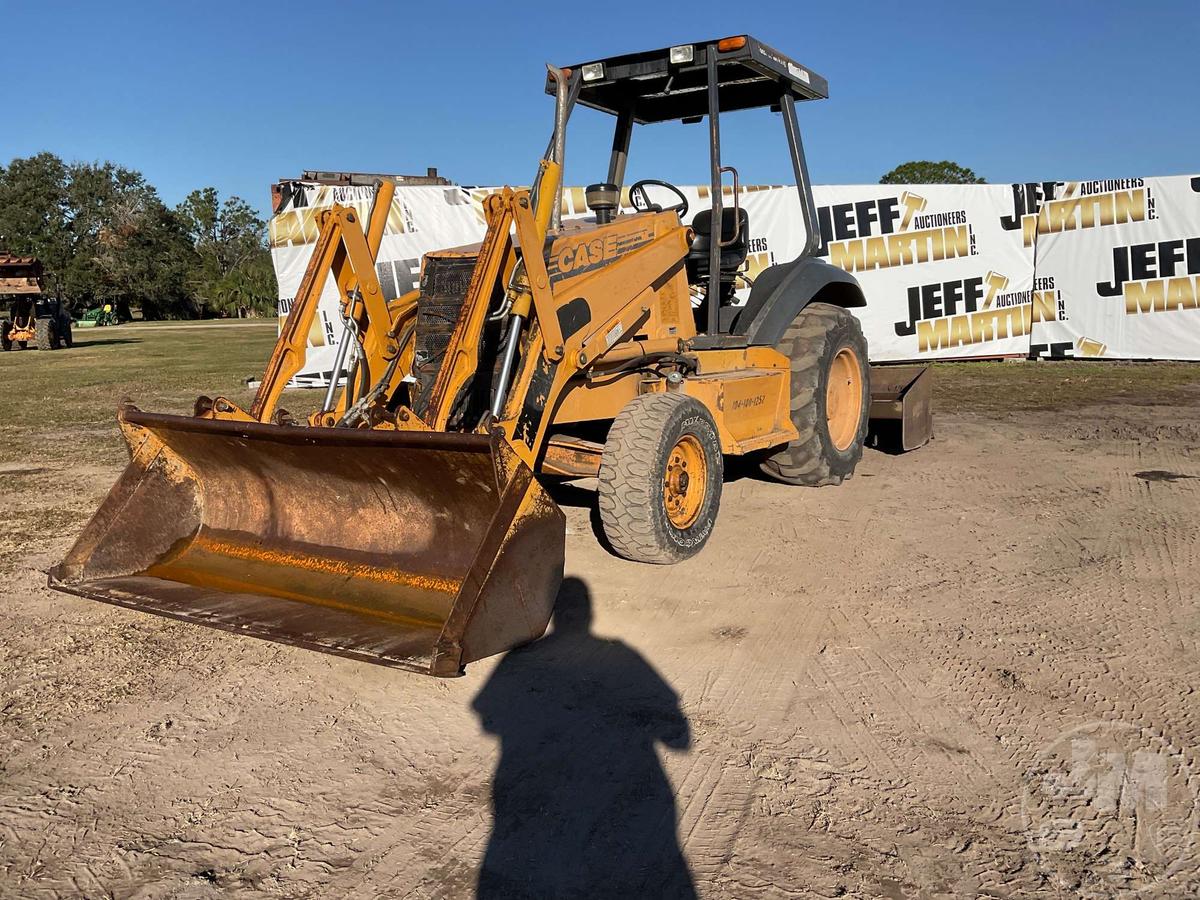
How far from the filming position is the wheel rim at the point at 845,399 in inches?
295

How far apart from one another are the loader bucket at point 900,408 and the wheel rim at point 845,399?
410 mm

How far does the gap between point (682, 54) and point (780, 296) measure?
171cm

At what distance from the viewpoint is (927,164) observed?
222 feet

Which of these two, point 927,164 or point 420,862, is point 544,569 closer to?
point 420,862

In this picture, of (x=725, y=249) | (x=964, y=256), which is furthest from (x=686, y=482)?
(x=964, y=256)

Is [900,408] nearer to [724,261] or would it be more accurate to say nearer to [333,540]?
[724,261]

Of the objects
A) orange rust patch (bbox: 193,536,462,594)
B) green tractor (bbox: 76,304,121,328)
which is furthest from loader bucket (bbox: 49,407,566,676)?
green tractor (bbox: 76,304,121,328)

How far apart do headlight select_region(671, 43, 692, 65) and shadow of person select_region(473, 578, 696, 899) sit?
3692mm

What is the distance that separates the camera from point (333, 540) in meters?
4.45

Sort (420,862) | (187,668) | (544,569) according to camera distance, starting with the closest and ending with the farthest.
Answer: (420,862) → (544,569) → (187,668)

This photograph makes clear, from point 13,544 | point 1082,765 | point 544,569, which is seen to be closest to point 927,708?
point 1082,765

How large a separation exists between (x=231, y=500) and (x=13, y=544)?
80.2 inches

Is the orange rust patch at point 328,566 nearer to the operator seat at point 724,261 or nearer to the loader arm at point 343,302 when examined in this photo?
the loader arm at point 343,302

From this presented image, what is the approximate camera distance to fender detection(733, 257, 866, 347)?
20.9 feet
